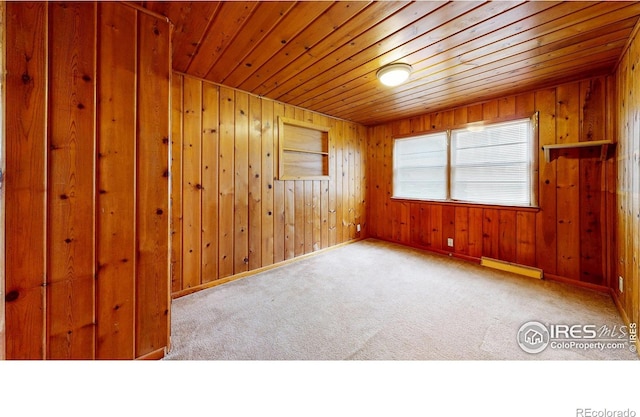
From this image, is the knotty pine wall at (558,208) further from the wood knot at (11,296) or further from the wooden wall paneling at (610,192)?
the wood knot at (11,296)

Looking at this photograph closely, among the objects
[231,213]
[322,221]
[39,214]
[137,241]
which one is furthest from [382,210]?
[39,214]

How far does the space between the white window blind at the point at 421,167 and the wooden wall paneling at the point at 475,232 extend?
1.55 feet

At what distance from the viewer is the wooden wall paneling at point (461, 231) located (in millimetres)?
3416

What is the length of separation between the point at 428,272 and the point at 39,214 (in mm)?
3298

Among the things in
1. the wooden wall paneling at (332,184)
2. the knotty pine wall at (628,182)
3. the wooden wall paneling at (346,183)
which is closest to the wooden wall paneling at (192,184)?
the wooden wall paneling at (332,184)

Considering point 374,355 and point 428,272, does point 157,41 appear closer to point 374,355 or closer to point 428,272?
point 374,355

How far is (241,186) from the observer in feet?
9.44

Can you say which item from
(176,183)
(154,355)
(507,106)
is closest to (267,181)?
(176,183)

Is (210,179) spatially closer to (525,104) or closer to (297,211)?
(297,211)

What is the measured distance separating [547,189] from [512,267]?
1.00 m

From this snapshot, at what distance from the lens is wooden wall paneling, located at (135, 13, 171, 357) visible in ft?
4.63

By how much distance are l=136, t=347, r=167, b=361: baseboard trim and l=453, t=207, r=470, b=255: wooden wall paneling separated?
3612mm

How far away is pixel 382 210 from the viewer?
14.7 ft
